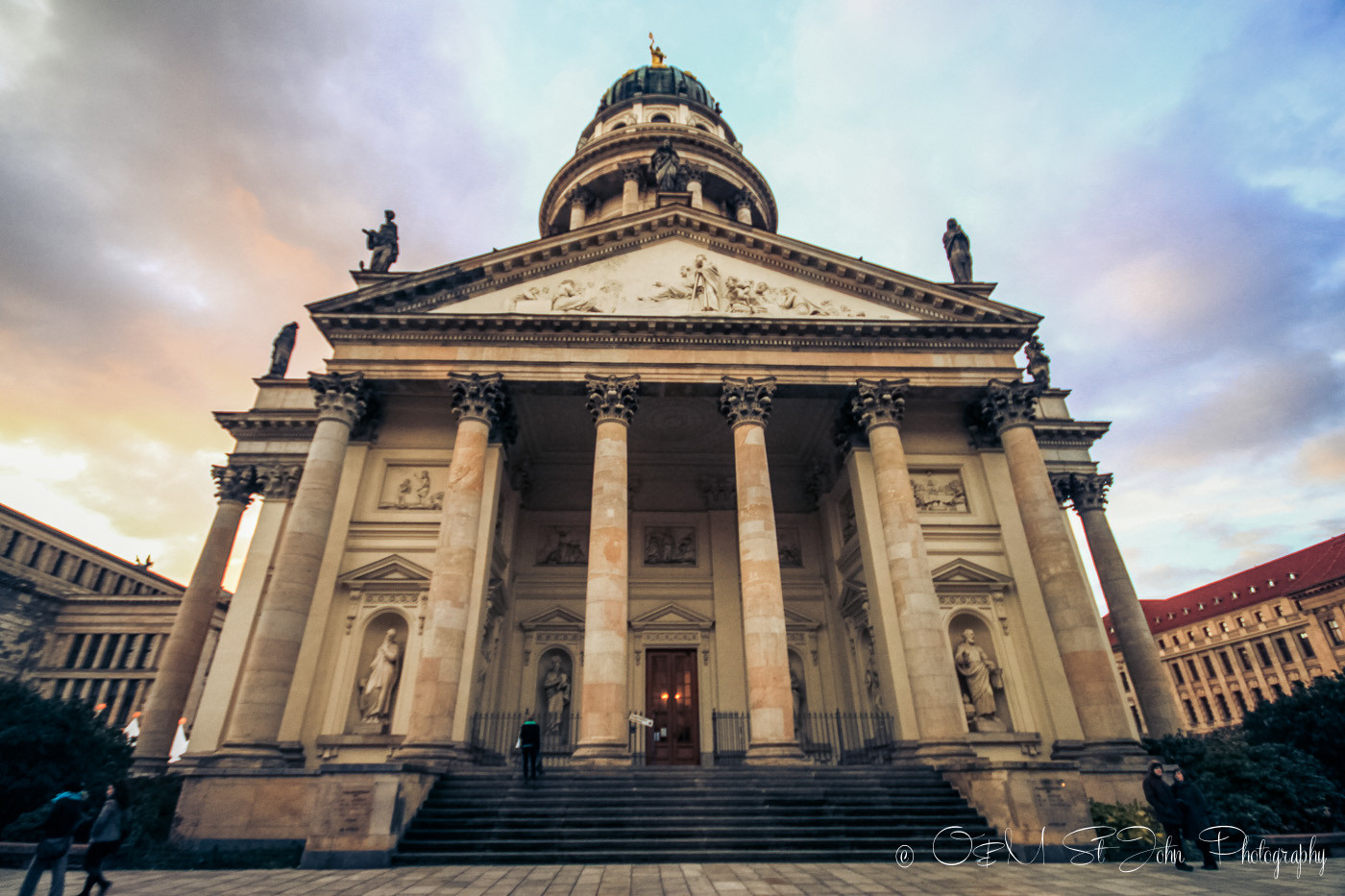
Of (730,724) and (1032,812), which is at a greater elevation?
(730,724)

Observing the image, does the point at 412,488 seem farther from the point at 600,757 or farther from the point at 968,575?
the point at 968,575

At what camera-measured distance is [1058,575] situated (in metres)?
16.6

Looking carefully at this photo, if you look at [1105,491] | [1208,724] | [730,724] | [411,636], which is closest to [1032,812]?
[730,724]

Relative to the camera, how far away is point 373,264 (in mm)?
20750

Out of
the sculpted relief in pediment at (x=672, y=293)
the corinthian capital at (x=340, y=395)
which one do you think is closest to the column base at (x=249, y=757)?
the corinthian capital at (x=340, y=395)

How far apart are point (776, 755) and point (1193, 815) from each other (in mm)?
7103

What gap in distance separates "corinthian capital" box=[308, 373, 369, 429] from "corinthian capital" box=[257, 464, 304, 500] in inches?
168

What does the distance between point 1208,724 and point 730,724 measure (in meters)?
62.3

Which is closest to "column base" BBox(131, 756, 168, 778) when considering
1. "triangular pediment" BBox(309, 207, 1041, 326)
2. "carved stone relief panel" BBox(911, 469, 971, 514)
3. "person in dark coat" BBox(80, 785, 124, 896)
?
"person in dark coat" BBox(80, 785, 124, 896)

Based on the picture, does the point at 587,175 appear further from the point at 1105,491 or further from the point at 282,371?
the point at 1105,491

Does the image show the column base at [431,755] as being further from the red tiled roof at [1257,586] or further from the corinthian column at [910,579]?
the red tiled roof at [1257,586]

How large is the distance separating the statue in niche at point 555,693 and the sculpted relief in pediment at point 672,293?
11689 mm

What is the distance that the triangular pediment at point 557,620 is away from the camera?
2219cm

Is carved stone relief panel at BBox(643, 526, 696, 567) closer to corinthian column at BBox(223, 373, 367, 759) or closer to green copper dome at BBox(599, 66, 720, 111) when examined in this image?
corinthian column at BBox(223, 373, 367, 759)
